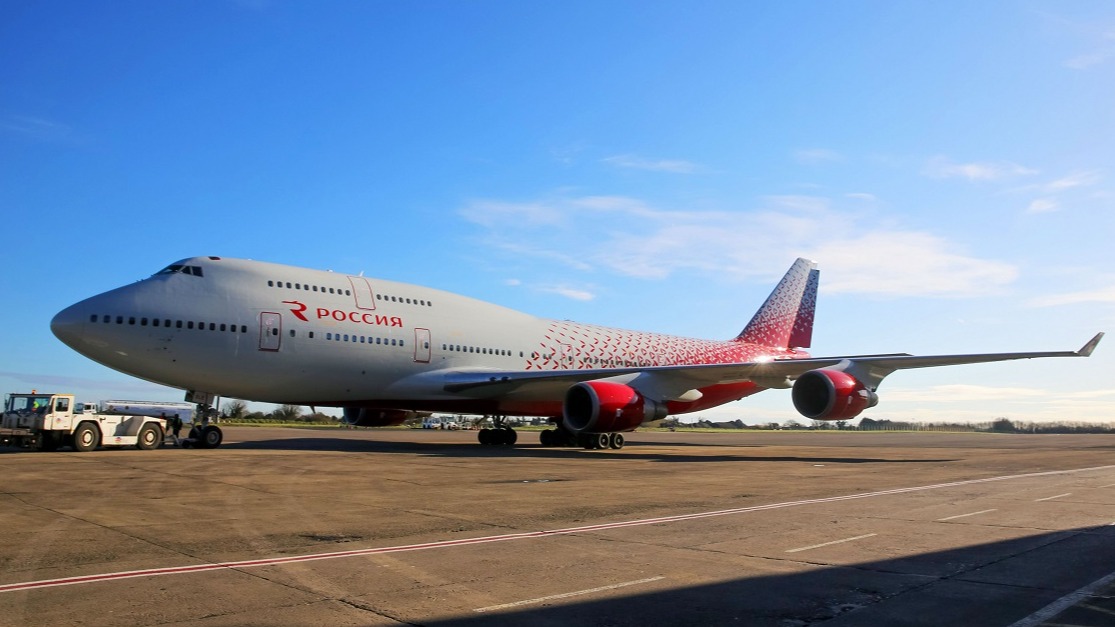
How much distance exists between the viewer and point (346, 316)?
22922mm

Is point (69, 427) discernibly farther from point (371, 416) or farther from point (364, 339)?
point (371, 416)

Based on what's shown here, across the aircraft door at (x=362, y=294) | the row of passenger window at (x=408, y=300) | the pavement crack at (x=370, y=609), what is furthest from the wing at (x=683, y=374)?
the pavement crack at (x=370, y=609)

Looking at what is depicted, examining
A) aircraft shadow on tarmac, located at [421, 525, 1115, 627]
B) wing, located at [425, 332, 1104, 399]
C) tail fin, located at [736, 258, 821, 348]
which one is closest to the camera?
aircraft shadow on tarmac, located at [421, 525, 1115, 627]

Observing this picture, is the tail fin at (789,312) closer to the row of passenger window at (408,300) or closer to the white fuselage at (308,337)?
the white fuselage at (308,337)

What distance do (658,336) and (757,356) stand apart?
6298 millimetres

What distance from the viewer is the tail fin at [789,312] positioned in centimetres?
3816

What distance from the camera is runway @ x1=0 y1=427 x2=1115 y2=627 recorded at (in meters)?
5.02

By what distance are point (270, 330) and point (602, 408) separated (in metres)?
9.43

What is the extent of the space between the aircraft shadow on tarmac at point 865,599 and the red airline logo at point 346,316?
18.0 meters

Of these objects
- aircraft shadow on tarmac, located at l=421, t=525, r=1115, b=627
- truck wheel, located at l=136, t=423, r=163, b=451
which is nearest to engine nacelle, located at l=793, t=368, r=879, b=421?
aircraft shadow on tarmac, located at l=421, t=525, r=1115, b=627

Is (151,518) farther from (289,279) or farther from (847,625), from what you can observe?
(289,279)

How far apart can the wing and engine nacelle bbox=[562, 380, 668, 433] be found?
2.86 feet

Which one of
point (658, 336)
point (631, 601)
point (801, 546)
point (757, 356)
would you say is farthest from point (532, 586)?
point (757, 356)

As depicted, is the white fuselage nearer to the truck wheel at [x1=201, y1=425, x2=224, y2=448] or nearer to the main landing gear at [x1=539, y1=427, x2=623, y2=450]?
the main landing gear at [x1=539, y1=427, x2=623, y2=450]
